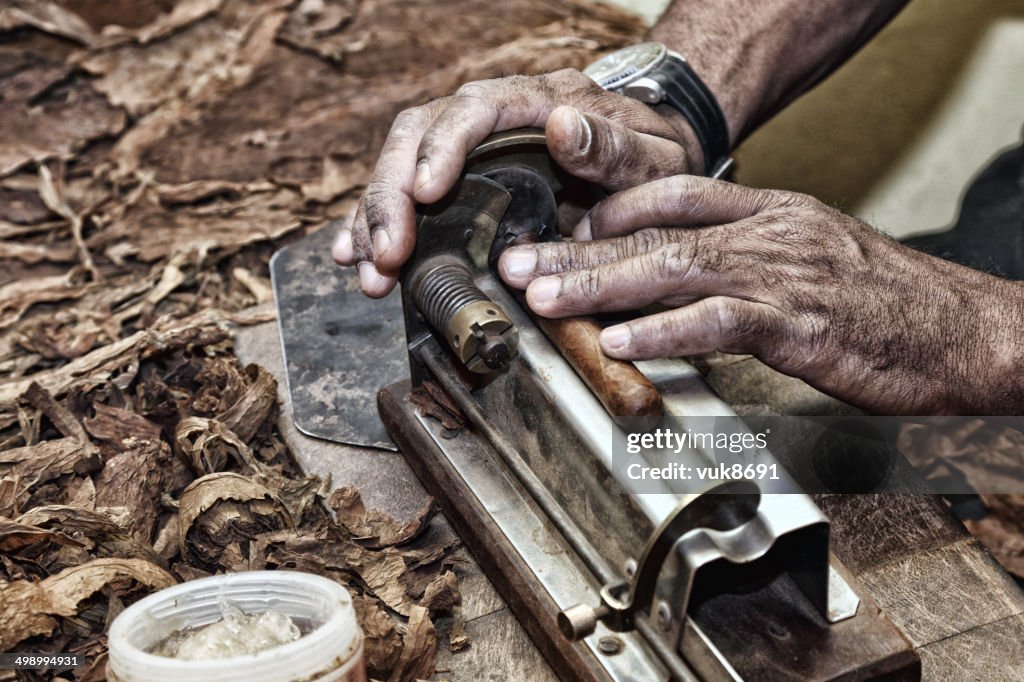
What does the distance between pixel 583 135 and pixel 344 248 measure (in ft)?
1.57

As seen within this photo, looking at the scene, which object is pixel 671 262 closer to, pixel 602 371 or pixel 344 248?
pixel 602 371

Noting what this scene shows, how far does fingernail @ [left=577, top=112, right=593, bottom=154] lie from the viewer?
1545mm

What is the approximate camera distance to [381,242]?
1.53 meters

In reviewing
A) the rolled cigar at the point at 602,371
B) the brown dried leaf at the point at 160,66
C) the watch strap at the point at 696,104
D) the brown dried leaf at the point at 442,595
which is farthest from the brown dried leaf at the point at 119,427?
the brown dried leaf at the point at 160,66

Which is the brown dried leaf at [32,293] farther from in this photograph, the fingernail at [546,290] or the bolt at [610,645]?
the bolt at [610,645]

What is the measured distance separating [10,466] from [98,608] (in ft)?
1.36

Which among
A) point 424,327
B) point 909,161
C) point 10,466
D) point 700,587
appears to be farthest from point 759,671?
point 909,161

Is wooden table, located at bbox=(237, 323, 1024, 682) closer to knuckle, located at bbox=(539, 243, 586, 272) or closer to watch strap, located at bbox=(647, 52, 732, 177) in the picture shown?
knuckle, located at bbox=(539, 243, 586, 272)

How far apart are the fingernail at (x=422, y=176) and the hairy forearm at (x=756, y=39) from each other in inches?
36.4

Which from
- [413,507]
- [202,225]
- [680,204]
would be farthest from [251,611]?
[202,225]

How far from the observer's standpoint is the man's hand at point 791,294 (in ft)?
4.76

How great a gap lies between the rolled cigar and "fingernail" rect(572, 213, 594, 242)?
0.66 feet

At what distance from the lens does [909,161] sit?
286 cm

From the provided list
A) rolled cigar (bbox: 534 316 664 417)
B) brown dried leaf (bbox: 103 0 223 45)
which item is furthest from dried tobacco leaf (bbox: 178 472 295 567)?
brown dried leaf (bbox: 103 0 223 45)
